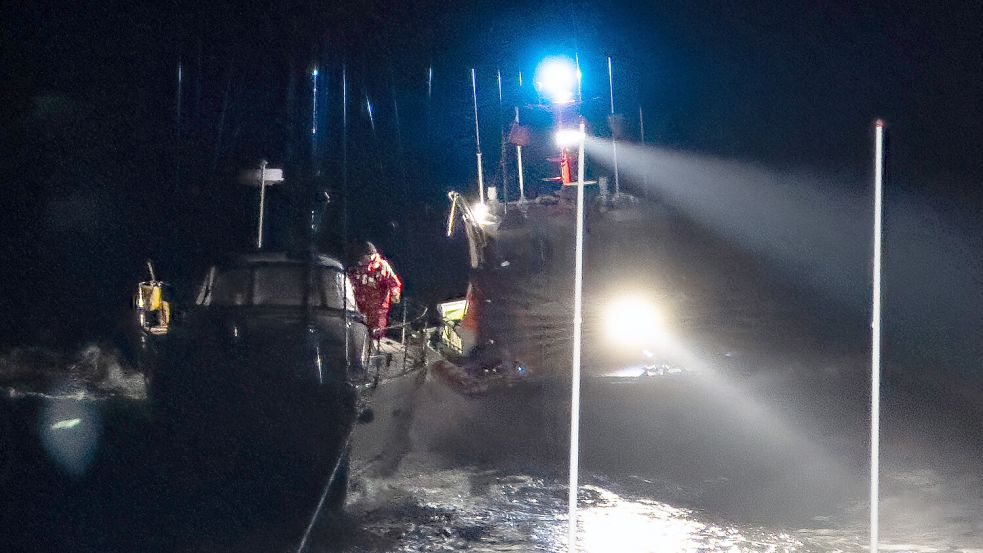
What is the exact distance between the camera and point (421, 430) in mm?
9547

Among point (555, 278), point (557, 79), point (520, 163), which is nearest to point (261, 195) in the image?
point (520, 163)

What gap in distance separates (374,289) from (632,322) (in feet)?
19.2

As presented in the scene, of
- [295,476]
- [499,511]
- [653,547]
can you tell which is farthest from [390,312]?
[653,547]

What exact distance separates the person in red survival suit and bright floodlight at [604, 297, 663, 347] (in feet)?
16.7

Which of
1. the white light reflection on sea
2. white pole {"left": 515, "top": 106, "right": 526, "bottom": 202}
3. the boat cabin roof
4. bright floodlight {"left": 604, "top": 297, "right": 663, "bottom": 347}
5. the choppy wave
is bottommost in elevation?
the white light reflection on sea

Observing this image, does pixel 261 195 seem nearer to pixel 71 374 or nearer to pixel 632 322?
pixel 71 374

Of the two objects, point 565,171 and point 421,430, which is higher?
point 565,171

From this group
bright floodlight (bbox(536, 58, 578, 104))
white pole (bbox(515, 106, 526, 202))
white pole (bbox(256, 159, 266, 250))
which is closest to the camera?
white pole (bbox(256, 159, 266, 250))

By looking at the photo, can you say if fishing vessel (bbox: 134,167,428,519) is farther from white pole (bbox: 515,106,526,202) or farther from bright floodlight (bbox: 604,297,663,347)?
white pole (bbox: 515,106,526,202)

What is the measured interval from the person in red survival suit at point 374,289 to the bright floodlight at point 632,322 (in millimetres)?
5086

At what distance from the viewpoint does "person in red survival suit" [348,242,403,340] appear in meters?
12.0

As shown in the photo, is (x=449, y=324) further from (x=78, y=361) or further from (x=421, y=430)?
(x=78, y=361)

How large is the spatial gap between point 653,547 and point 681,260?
40.9 feet

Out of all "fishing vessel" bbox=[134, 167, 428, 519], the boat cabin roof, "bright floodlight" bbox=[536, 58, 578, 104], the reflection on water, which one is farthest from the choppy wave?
"bright floodlight" bbox=[536, 58, 578, 104]
